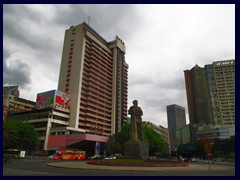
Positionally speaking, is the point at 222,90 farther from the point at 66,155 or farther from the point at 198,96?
the point at 66,155

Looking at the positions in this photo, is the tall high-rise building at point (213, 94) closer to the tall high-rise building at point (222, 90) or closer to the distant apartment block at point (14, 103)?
the tall high-rise building at point (222, 90)

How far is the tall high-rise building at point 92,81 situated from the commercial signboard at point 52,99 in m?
4.60

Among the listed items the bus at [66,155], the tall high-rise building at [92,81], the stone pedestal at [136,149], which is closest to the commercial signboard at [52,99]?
the tall high-rise building at [92,81]

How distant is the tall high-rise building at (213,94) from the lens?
374 ft

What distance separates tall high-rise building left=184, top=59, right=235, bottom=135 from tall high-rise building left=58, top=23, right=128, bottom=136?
4464 centimetres

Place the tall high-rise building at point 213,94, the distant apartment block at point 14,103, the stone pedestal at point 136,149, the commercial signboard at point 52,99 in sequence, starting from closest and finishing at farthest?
the stone pedestal at point 136,149
the commercial signboard at point 52,99
the distant apartment block at point 14,103
the tall high-rise building at point 213,94

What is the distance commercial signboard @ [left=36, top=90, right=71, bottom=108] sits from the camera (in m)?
71.4

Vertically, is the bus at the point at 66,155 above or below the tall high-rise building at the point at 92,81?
below

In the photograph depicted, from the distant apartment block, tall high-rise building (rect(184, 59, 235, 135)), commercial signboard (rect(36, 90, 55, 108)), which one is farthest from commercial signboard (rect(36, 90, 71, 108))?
tall high-rise building (rect(184, 59, 235, 135))

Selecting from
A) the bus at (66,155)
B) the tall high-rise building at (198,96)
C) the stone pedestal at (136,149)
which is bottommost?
the bus at (66,155)

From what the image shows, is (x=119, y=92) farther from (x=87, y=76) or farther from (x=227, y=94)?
(x=227, y=94)

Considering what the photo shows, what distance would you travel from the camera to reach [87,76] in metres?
90.6

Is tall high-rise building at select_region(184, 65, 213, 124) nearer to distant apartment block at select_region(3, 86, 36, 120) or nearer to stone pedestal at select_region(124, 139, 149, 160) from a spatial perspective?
distant apartment block at select_region(3, 86, 36, 120)

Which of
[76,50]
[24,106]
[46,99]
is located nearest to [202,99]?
[76,50]
